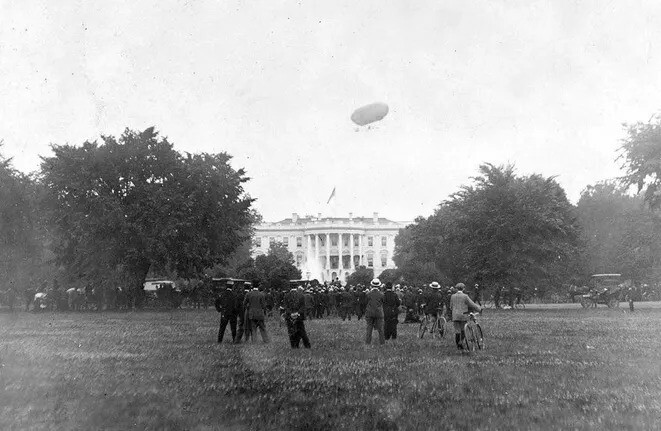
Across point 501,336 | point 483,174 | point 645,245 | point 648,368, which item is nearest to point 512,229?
point 483,174

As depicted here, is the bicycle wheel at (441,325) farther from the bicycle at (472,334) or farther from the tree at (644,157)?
the tree at (644,157)

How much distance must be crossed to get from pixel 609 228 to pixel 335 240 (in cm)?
7835

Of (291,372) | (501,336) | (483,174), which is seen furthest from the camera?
(483,174)

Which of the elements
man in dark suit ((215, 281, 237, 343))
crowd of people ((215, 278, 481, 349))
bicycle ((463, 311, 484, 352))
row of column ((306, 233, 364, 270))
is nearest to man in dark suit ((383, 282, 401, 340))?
crowd of people ((215, 278, 481, 349))

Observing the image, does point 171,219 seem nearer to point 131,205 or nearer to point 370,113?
point 131,205

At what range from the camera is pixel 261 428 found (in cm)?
823

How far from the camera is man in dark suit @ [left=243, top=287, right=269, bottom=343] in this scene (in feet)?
66.6

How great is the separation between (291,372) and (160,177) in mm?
38864

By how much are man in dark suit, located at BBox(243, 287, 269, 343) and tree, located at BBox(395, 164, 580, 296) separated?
31.8 m

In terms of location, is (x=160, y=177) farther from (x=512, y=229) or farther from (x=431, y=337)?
(x=431, y=337)

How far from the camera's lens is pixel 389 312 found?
21.1 metres

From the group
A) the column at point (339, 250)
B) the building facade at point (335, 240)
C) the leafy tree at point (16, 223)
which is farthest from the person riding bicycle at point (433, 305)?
the building facade at point (335, 240)

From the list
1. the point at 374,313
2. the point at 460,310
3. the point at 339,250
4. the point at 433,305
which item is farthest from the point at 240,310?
the point at 339,250

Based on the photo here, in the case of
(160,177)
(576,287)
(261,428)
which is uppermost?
(160,177)
